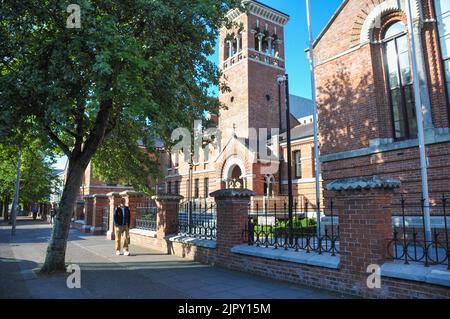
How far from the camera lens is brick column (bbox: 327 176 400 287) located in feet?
17.7

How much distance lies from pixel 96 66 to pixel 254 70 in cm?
2786

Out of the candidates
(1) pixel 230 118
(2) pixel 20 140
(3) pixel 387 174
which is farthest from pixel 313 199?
(2) pixel 20 140

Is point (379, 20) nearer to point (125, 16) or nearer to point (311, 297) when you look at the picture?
point (125, 16)

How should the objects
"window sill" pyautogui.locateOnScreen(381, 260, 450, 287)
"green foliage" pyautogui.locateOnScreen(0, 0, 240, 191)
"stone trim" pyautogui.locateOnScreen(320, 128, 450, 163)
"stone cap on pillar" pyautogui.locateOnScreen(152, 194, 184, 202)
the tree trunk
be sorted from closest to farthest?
"window sill" pyautogui.locateOnScreen(381, 260, 450, 287), "green foliage" pyautogui.locateOnScreen(0, 0, 240, 191), the tree trunk, "stone trim" pyautogui.locateOnScreen(320, 128, 450, 163), "stone cap on pillar" pyautogui.locateOnScreen(152, 194, 184, 202)

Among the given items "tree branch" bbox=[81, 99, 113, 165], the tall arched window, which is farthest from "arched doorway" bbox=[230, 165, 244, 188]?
"tree branch" bbox=[81, 99, 113, 165]

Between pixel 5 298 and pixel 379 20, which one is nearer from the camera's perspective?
pixel 5 298

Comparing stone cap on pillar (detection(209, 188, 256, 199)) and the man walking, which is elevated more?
stone cap on pillar (detection(209, 188, 256, 199))

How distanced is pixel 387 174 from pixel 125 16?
879 cm

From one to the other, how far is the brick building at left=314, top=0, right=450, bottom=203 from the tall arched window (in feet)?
0.09

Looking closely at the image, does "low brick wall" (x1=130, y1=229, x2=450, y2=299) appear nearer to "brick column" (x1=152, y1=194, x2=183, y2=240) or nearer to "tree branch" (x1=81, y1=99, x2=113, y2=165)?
"brick column" (x1=152, y1=194, x2=183, y2=240)

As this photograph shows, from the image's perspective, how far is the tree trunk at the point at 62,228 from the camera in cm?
790

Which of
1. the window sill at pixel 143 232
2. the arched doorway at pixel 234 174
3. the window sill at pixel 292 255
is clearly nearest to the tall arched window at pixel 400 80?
the window sill at pixel 292 255
